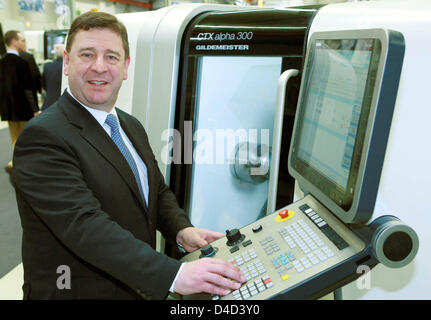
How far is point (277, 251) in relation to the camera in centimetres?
93

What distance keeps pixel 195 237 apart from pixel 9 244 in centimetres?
282

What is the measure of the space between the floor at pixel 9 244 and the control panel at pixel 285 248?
4.77 ft

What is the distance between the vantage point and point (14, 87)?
516 centimetres

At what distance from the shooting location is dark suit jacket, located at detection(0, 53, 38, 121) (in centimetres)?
508

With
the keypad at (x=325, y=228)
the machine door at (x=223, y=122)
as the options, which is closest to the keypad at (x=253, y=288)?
the keypad at (x=325, y=228)

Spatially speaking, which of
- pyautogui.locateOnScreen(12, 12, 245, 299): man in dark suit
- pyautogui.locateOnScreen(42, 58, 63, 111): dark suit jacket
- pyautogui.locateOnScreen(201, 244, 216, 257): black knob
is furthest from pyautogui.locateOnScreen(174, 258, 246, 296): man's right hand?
pyautogui.locateOnScreen(42, 58, 63, 111): dark suit jacket

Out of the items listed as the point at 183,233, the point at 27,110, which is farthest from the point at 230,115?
the point at 27,110

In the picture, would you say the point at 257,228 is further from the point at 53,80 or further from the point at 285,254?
the point at 53,80

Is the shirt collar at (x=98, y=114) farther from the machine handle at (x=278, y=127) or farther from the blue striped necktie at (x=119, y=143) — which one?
the machine handle at (x=278, y=127)

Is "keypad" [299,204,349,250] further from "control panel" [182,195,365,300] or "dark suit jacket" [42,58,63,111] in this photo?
"dark suit jacket" [42,58,63,111]

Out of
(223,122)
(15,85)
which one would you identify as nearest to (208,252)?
(223,122)

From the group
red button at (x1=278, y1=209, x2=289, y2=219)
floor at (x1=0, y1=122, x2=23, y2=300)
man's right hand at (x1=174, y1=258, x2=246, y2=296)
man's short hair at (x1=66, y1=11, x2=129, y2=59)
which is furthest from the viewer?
floor at (x1=0, y1=122, x2=23, y2=300)

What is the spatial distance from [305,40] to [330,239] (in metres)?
0.83

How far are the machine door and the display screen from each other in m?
0.63
